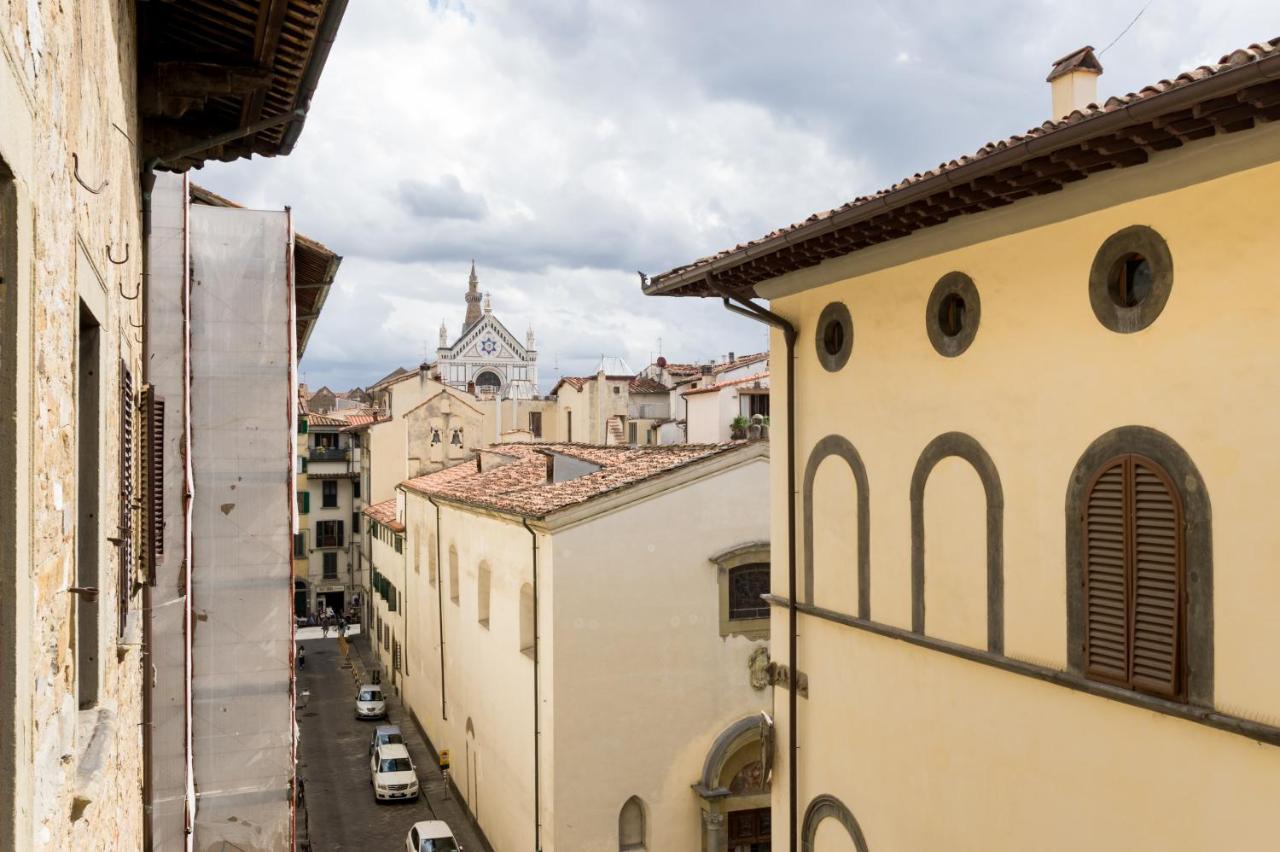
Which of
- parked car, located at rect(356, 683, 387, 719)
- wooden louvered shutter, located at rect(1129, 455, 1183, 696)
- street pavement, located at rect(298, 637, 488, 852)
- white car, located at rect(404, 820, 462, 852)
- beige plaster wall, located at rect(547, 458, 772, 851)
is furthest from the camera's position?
parked car, located at rect(356, 683, 387, 719)

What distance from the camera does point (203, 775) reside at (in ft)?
40.9

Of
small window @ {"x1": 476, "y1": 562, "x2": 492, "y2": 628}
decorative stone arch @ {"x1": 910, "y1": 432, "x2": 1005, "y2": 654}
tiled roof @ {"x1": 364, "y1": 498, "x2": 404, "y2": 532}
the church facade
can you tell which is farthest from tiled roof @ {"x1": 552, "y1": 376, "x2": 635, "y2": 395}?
the church facade

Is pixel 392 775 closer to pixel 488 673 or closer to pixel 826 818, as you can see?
pixel 488 673

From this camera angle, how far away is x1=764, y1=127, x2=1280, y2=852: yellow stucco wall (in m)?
5.77

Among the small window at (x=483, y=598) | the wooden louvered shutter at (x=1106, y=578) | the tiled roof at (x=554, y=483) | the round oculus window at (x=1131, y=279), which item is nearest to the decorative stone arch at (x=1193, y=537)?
the wooden louvered shutter at (x=1106, y=578)

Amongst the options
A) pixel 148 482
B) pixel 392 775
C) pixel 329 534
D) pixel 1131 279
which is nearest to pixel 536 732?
pixel 392 775

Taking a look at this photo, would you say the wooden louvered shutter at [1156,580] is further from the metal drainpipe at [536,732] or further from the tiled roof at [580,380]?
the tiled roof at [580,380]

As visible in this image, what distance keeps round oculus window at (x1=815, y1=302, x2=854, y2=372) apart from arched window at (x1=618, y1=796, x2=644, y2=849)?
9593mm

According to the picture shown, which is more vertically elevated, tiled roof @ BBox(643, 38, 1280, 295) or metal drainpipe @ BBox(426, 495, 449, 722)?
tiled roof @ BBox(643, 38, 1280, 295)

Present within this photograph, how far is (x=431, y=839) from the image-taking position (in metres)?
18.3

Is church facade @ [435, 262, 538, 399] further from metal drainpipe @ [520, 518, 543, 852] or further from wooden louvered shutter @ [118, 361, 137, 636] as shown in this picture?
wooden louvered shutter @ [118, 361, 137, 636]

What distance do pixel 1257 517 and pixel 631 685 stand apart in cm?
1213

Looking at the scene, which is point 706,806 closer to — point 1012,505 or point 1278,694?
point 1012,505

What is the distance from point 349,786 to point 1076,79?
21.4 meters
